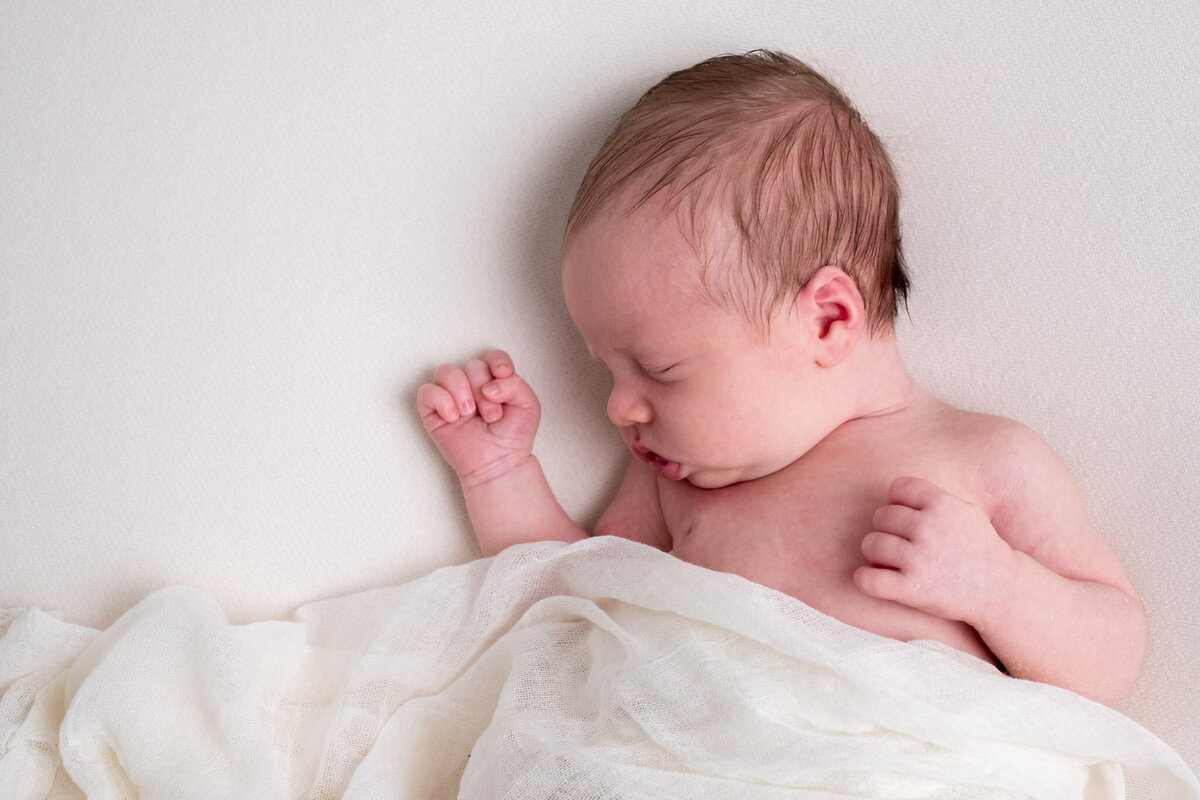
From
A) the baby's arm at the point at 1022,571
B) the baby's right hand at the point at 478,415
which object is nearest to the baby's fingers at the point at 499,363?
the baby's right hand at the point at 478,415

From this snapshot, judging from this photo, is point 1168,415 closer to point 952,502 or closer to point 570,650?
point 952,502

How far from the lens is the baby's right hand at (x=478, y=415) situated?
1.27m

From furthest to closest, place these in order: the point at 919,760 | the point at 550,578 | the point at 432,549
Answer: the point at 432,549 < the point at 550,578 < the point at 919,760

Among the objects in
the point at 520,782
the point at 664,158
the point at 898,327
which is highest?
the point at 664,158

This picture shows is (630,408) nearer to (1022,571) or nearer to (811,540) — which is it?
(811,540)

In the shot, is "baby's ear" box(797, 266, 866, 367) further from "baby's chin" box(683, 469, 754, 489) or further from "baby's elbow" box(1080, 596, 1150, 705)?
"baby's elbow" box(1080, 596, 1150, 705)

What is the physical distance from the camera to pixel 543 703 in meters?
1.07

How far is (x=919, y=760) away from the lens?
920 mm

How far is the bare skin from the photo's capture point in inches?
39.9

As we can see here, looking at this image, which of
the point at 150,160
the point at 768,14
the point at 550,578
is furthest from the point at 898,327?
the point at 150,160

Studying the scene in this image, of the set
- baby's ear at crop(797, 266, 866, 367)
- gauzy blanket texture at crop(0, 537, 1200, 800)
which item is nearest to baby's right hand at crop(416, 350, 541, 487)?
gauzy blanket texture at crop(0, 537, 1200, 800)

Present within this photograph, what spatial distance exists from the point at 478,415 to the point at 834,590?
0.50 m

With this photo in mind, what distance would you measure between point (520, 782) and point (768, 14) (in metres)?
1.00

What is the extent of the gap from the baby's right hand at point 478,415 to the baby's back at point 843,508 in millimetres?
262
